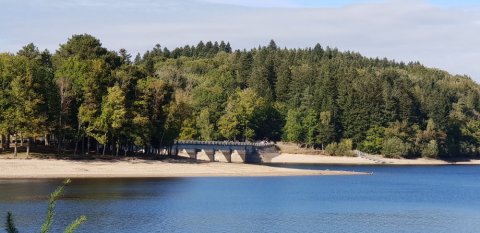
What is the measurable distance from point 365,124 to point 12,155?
10322 cm

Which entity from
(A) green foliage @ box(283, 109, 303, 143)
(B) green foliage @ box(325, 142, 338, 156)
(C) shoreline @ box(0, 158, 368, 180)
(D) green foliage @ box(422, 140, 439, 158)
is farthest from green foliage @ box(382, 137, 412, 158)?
(C) shoreline @ box(0, 158, 368, 180)

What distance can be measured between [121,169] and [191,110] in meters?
46.3

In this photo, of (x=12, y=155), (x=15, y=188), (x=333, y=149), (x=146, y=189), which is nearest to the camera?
(x=15, y=188)

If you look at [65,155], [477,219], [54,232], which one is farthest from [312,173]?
[54,232]

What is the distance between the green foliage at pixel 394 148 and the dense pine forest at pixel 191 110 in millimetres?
244

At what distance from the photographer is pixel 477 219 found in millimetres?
61312

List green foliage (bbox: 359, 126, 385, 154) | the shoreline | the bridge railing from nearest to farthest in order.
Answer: the shoreline
the bridge railing
green foliage (bbox: 359, 126, 385, 154)

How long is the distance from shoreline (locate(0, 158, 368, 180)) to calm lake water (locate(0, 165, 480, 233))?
A: 4.72 m

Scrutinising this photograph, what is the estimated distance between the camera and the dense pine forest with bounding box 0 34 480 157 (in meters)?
98.4

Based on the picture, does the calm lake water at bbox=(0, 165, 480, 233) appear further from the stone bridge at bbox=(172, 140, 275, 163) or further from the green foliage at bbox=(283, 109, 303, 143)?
the green foliage at bbox=(283, 109, 303, 143)

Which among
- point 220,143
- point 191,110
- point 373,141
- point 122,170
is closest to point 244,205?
point 122,170

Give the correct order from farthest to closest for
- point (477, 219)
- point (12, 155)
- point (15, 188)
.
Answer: point (12, 155) < point (15, 188) < point (477, 219)

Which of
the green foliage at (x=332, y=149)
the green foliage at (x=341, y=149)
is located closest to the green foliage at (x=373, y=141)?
the green foliage at (x=341, y=149)

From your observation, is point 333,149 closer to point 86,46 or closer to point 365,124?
point 365,124
